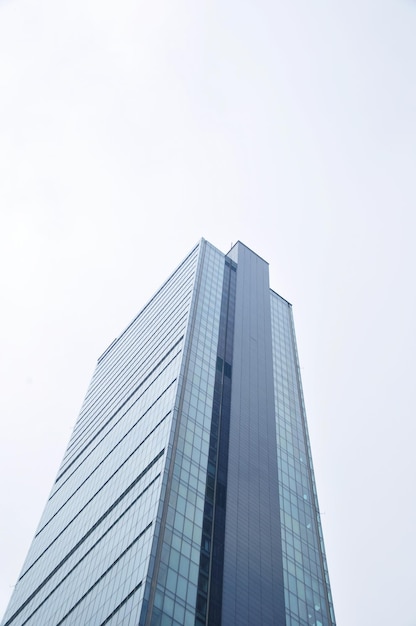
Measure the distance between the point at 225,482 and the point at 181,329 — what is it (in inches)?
1067

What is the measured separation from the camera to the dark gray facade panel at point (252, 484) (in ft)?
184

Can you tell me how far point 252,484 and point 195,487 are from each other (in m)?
8.45

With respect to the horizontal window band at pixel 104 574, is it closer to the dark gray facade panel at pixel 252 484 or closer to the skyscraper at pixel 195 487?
the skyscraper at pixel 195 487

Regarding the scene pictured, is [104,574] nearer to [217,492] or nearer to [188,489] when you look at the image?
[188,489]

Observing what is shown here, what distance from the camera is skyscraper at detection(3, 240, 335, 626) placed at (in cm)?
5541

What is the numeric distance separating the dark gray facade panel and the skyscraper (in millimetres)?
177

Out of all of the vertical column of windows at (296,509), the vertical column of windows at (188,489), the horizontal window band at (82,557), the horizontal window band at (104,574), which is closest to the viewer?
the vertical column of windows at (188,489)

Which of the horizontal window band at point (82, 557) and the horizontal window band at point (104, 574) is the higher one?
the horizontal window band at point (82, 557)

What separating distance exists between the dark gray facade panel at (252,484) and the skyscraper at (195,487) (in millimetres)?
177

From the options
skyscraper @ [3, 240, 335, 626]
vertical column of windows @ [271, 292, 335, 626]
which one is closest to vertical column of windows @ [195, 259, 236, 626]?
skyscraper @ [3, 240, 335, 626]

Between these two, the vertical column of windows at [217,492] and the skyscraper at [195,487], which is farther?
the skyscraper at [195,487]

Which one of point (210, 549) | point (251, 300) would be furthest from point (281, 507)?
point (251, 300)

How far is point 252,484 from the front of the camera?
68.4 meters

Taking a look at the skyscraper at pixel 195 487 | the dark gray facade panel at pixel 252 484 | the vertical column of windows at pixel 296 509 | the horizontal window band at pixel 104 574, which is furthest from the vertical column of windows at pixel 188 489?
the vertical column of windows at pixel 296 509
